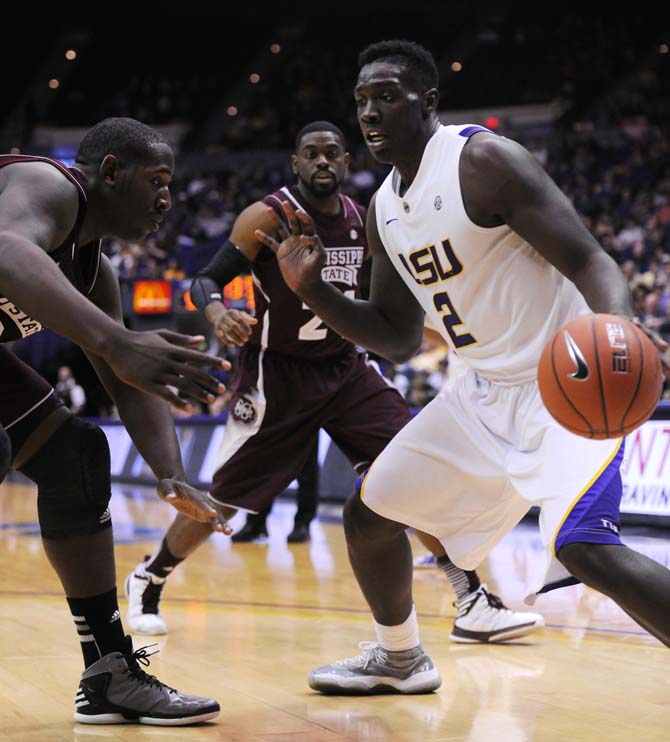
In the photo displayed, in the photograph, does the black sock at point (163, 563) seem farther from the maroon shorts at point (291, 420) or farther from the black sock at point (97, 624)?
the black sock at point (97, 624)

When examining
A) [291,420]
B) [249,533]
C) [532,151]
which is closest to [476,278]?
[291,420]

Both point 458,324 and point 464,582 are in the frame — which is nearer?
point 458,324

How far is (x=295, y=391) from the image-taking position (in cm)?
550

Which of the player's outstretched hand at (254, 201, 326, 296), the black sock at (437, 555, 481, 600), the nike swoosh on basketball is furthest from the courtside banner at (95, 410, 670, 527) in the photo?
the nike swoosh on basketball

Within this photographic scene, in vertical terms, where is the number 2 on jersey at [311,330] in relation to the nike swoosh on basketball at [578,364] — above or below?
above

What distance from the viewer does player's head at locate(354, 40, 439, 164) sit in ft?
11.8

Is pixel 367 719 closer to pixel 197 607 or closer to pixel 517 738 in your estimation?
pixel 517 738

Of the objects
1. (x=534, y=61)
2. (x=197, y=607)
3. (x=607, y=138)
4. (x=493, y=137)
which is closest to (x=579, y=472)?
(x=493, y=137)

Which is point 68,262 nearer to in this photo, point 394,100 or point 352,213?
point 394,100

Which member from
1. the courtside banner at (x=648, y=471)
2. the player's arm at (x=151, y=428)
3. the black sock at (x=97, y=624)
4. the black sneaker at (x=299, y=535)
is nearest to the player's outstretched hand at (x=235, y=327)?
the player's arm at (x=151, y=428)

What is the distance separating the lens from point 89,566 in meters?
3.51

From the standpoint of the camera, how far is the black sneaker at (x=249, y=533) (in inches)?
337

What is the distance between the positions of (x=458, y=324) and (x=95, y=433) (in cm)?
120

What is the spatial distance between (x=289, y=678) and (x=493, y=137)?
207 cm
